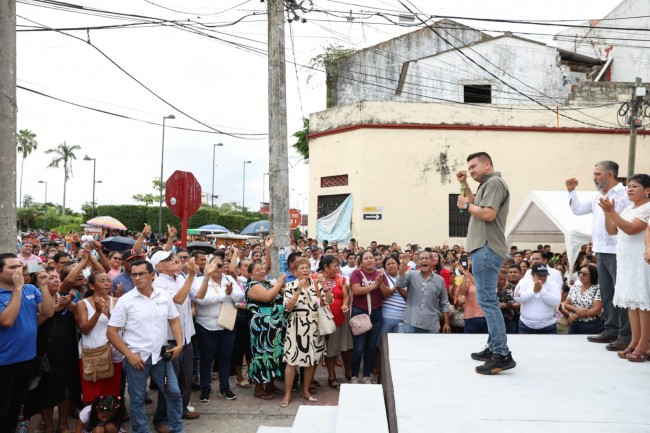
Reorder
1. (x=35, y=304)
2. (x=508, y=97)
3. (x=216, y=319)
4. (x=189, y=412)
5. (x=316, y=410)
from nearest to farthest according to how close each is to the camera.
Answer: (x=316, y=410) < (x=35, y=304) < (x=189, y=412) < (x=216, y=319) < (x=508, y=97)

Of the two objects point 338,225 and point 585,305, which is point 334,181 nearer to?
point 338,225

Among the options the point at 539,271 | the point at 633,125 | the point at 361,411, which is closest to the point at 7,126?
the point at 361,411

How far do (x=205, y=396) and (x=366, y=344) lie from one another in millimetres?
2315

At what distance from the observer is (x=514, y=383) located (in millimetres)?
3809

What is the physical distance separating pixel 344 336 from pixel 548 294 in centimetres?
275

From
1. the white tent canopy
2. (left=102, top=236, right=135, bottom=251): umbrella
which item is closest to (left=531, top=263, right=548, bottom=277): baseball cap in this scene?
the white tent canopy

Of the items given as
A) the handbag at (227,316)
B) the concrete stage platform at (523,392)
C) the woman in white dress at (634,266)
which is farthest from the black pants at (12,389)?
the woman in white dress at (634,266)

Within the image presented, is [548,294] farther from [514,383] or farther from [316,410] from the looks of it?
[316,410]

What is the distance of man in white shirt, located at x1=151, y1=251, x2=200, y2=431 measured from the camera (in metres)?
5.55

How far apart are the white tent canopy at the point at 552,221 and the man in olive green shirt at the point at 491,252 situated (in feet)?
21.4

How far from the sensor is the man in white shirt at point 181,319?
5547 mm

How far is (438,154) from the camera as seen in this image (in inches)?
743

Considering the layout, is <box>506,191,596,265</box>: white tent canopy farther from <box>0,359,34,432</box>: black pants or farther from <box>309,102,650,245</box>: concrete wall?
<box>0,359,34,432</box>: black pants

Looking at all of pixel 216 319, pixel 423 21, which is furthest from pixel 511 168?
pixel 216 319
